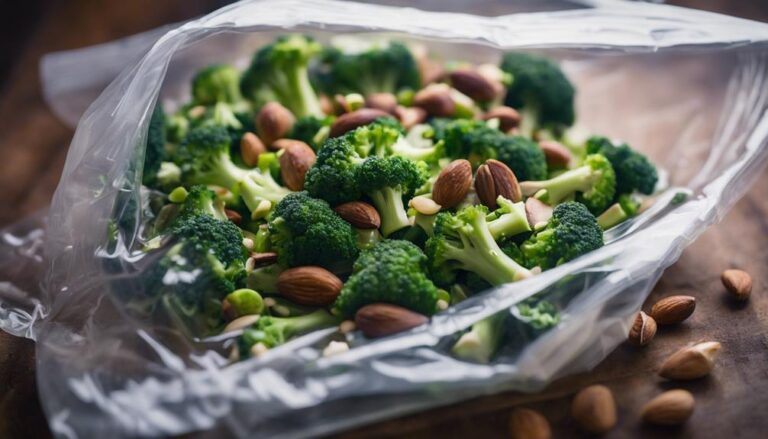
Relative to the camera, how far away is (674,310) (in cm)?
125

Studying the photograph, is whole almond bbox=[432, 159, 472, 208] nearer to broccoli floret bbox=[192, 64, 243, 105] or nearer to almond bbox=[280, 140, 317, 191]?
almond bbox=[280, 140, 317, 191]

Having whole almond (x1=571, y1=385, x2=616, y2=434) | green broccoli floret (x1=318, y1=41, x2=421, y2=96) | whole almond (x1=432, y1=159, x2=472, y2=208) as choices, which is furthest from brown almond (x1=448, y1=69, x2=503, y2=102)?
whole almond (x1=571, y1=385, x2=616, y2=434)

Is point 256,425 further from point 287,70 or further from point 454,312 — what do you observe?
point 287,70

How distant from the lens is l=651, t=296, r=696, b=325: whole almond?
4.10 ft

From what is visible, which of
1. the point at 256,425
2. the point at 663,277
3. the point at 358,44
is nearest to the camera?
the point at 256,425

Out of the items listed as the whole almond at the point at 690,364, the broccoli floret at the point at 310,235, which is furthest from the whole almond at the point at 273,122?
the whole almond at the point at 690,364

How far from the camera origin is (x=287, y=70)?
5.23 feet

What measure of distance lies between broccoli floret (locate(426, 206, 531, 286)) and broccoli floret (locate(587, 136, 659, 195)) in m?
0.38

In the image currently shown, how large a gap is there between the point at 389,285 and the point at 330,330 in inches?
4.8

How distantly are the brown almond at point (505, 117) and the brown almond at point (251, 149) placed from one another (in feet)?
1.58

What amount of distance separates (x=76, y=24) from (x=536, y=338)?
176 centimetres

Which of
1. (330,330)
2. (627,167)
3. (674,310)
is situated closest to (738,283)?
(674,310)

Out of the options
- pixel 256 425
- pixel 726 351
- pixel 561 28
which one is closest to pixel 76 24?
pixel 561 28

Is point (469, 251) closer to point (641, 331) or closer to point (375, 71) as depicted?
point (641, 331)
